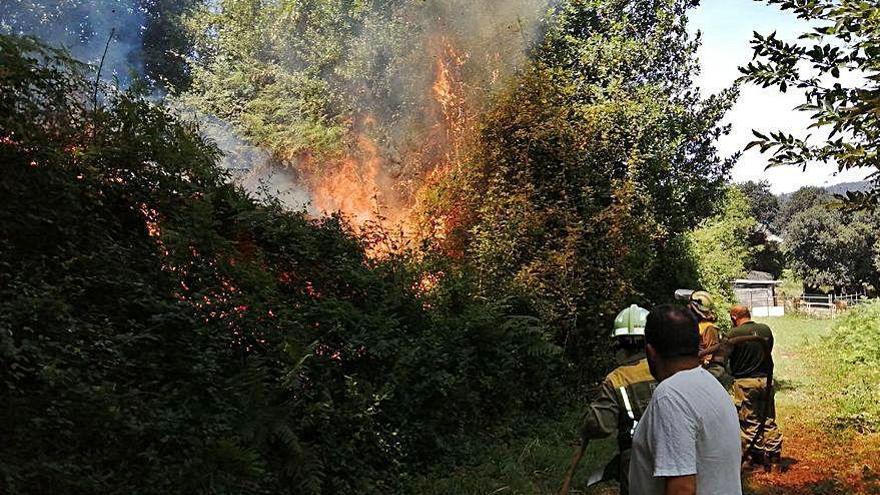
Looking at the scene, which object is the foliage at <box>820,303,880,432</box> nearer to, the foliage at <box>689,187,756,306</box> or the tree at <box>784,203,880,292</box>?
the foliage at <box>689,187,756,306</box>

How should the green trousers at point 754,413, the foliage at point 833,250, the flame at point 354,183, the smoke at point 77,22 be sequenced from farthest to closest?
the foliage at point 833,250, the flame at point 354,183, the smoke at point 77,22, the green trousers at point 754,413

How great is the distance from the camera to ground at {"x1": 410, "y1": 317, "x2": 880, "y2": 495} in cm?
751

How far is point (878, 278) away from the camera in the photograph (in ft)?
186

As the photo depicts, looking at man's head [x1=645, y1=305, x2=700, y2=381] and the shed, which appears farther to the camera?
the shed

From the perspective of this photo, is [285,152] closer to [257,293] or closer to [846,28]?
[257,293]

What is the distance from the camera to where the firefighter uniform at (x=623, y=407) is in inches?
161

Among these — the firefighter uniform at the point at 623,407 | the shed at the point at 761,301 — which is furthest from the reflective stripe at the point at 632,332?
the shed at the point at 761,301

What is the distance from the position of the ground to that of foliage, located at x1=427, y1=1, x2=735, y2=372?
243cm

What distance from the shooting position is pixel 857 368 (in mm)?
15883

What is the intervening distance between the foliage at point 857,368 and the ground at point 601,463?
44 centimetres

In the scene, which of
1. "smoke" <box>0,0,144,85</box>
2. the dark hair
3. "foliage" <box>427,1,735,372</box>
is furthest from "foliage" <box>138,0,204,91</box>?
the dark hair

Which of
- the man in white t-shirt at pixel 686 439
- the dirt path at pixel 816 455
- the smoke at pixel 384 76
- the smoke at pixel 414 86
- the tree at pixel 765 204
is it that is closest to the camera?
the man in white t-shirt at pixel 686 439

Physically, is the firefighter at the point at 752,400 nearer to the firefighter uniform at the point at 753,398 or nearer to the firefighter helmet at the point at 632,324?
the firefighter uniform at the point at 753,398

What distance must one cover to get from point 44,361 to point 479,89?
13672 millimetres
